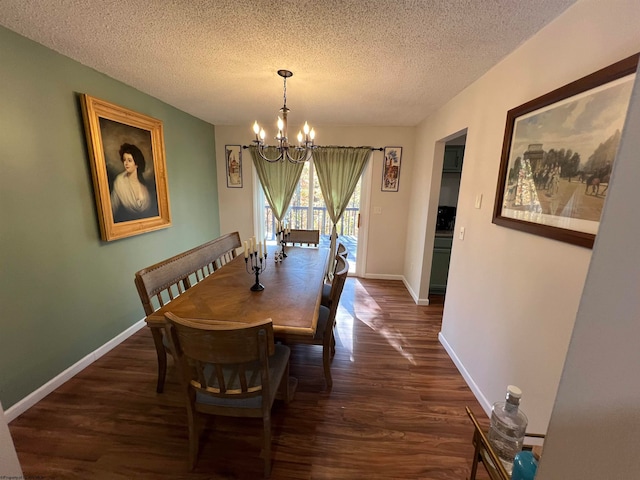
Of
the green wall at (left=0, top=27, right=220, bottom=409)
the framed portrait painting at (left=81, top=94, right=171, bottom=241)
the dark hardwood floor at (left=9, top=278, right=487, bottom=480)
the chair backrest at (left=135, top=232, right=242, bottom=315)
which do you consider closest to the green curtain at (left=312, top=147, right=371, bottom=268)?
the chair backrest at (left=135, top=232, right=242, bottom=315)

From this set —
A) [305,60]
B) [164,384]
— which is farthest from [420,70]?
[164,384]

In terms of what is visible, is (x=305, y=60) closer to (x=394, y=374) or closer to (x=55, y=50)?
(x=55, y=50)

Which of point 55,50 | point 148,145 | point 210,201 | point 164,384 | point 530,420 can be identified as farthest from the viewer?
point 210,201

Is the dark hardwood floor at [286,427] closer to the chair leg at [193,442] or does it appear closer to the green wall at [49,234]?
the chair leg at [193,442]

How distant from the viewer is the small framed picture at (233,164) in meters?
Answer: 4.02

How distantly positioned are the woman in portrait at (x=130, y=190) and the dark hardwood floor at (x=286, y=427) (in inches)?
49.8

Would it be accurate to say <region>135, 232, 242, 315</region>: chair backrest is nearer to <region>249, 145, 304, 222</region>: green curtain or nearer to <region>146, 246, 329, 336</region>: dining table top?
<region>146, 246, 329, 336</region>: dining table top

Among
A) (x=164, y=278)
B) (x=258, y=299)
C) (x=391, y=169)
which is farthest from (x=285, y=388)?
(x=391, y=169)

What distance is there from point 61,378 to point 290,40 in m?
2.87

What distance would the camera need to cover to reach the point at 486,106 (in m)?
1.94

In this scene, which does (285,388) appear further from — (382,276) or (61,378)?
(382,276)

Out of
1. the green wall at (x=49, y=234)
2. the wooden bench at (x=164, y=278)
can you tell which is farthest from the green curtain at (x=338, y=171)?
the green wall at (x=49, y=234)

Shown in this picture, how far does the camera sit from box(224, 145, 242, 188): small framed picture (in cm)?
402

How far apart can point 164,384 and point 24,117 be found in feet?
6.58
